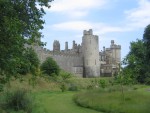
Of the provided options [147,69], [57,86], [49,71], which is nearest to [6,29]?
[57,86]

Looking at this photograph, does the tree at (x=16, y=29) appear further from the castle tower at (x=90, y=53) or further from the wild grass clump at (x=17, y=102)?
the castle tower at (x=90, y=53)

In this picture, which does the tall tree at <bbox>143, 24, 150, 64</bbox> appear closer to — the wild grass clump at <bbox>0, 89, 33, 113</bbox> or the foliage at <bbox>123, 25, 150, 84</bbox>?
the foliage at <bbox>123, 25, 150, 84</bbox>

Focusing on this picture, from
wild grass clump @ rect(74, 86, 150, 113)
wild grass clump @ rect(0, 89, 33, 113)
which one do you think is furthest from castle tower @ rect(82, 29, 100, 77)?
wild grass clump @ rect(0, 89, 33, 113)

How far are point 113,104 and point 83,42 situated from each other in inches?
2211

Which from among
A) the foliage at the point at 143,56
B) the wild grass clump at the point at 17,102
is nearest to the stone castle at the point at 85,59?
the foliage at the point at 143,56

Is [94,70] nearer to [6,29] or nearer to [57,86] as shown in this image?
[57,86]

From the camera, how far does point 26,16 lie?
16984 millimetres

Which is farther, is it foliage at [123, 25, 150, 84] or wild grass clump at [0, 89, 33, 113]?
foliage at [123, 25, 150, 84]

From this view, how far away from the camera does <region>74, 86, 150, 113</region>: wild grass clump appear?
22.0 m

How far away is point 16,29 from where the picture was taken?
48.3 feet

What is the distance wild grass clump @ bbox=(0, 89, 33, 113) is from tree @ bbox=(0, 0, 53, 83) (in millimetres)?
4672

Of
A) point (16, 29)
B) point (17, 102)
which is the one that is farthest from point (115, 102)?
point (16, 29)

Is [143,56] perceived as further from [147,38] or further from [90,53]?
[90,53]

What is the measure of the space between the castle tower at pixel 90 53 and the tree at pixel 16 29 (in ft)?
200
